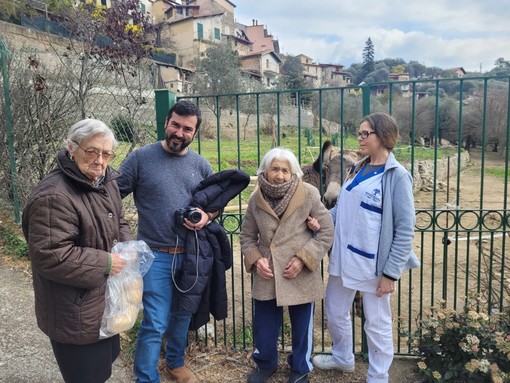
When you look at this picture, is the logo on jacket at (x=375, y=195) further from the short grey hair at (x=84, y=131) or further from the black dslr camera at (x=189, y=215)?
the short grey hair at (x=84, y=131)

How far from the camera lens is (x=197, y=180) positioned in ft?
9.19

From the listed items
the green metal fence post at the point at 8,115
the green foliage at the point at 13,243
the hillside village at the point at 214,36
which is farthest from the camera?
the hillside village at the point at 214,36

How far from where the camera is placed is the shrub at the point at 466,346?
2.58 metres

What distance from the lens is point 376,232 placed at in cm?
266

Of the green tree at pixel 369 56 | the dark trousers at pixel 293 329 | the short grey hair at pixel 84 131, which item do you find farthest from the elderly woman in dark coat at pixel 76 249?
the green tree at pixel 369 56

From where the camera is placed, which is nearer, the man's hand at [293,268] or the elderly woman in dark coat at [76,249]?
the elderly woman in dark coat at [76,249]

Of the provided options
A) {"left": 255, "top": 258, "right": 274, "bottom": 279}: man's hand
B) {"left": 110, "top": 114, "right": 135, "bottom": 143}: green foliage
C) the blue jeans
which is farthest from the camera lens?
{"left": 110, "top": 114, "right": 135, "bottom": 143}: green foliage

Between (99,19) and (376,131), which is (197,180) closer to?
(376,131)

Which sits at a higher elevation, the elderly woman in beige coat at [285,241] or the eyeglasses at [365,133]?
the eyeglasses at [365,133]

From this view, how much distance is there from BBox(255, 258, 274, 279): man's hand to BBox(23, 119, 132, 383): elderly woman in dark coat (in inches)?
36.9

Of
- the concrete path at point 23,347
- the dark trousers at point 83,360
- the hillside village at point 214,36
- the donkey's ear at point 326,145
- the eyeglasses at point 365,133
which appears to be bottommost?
the concrete path at point 23,347

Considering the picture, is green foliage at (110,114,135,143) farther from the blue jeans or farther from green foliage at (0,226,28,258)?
the blue jeans

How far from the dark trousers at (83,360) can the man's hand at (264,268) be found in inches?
40.1

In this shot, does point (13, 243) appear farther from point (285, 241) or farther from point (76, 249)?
point (285, 241)
